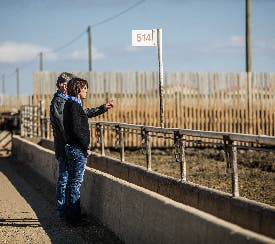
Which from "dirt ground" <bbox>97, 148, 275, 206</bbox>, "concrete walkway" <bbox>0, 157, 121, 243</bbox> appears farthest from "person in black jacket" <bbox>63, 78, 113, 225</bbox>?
"dirt ground" <bbox>97, 148, 275, 206</bbox>

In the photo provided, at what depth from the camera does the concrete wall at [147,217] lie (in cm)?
490

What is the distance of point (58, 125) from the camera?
370 inches

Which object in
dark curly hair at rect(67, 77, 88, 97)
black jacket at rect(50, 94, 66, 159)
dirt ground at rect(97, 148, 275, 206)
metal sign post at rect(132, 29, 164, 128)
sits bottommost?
dirt ground at rect(97, 148, 275, 206)

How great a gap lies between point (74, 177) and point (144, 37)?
2.81 metres

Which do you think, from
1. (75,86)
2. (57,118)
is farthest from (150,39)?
(75,86)

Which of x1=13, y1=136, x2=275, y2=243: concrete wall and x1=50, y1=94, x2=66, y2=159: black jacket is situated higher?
x1=50, y1=94, x2=66, y2=159: black jacket

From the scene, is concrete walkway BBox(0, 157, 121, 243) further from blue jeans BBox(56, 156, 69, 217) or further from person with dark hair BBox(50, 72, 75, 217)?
person with dark hair BBox(50, 72, 75, 217)

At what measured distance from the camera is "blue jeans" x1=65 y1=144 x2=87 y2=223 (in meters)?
8.68

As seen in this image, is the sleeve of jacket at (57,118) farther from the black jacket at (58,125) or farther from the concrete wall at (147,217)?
the concrete wall at (147,217)

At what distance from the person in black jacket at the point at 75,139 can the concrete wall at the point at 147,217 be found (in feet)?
1.11

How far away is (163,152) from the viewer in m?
22.4

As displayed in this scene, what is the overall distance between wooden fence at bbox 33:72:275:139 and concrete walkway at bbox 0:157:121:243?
9.86 meters

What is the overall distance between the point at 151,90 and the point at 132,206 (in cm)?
1689

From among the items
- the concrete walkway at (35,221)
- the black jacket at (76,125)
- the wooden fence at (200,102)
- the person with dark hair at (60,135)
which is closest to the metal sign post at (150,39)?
the person with dark hair at (60,135)
